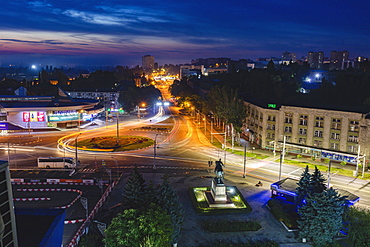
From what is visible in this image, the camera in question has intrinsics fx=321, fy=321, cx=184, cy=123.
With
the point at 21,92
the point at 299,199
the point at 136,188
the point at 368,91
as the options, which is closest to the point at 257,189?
the point at 299,199

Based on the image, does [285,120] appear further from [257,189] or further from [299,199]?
[299,199]

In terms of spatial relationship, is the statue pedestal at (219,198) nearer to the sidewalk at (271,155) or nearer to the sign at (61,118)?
the sidewalk at (271,155)

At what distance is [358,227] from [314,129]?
122 ft

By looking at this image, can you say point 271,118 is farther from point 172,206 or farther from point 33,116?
point 33,116

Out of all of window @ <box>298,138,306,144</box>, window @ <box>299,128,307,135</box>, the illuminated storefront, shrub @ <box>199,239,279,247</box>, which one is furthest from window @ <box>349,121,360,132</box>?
the illuminated storefront

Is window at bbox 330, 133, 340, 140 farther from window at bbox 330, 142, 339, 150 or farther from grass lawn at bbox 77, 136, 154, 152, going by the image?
grass lawn at bbox 77, 136, 154, 152

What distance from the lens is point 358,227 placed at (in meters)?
32.8

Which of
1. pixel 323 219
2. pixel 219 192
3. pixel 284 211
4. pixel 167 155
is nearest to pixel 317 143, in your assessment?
pixel 167 155

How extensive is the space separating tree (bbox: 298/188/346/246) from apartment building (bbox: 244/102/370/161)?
92.9 ft

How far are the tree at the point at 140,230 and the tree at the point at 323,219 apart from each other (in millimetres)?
14550

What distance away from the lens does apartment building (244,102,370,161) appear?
202 ft

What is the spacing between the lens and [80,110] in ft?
345

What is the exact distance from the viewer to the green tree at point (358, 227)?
3188 centimetres

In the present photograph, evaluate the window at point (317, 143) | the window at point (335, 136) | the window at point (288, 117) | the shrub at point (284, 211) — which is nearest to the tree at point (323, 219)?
the shrub at point (284, 211)
